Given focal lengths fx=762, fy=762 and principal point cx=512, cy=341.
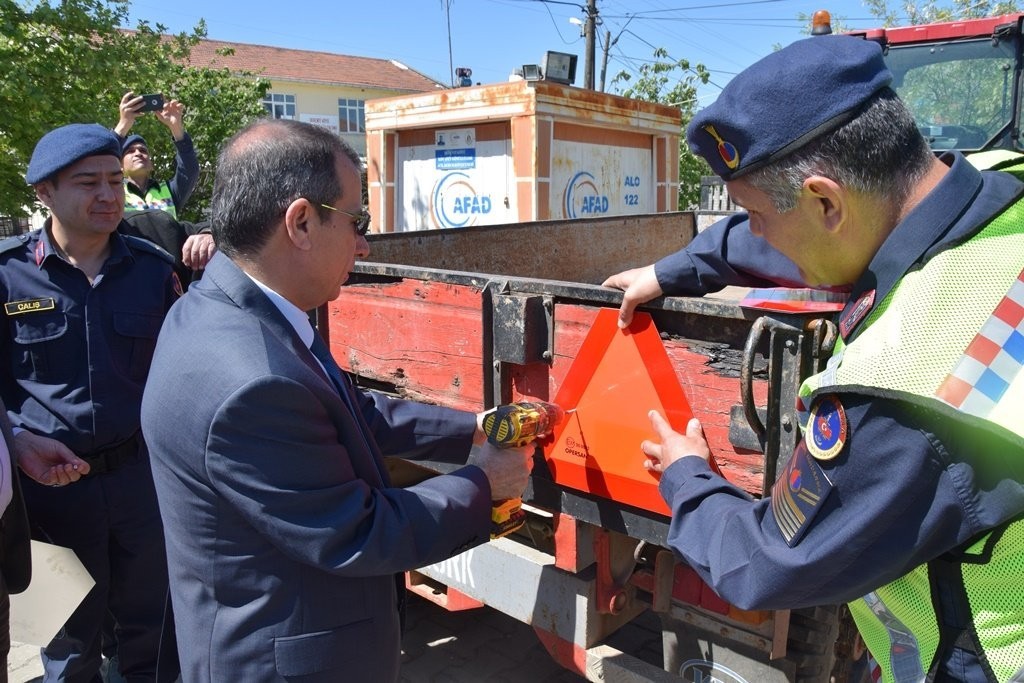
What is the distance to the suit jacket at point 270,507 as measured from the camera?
1.36m

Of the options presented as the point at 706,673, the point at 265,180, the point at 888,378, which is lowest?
the point at 706,673

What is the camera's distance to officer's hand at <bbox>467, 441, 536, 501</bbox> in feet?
5.71

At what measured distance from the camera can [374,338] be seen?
8.40ft

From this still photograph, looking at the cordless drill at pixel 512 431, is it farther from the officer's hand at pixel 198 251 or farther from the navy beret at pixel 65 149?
the navy beret at pixel 65 149

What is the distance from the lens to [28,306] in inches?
104

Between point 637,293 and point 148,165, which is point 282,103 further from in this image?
point 637,293

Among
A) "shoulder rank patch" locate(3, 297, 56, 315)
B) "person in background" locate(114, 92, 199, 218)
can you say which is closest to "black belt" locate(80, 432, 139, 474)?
"shoulder rank patch" locate(3, 297, 56, 315)

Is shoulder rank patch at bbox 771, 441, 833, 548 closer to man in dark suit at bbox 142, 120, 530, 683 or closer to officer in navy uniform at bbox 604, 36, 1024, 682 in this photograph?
officer in navy uniform at bbox 604, 36, 1024, 682

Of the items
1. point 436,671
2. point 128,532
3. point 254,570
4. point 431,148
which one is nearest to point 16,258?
point 128,532

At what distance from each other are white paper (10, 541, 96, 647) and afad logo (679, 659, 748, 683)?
6.15ft

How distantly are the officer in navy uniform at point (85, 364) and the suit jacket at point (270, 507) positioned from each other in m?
1.33

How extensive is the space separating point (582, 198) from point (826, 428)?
7193 mm

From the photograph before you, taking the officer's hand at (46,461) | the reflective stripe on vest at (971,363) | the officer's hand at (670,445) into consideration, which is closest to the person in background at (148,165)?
the officer's hand at (46,461)

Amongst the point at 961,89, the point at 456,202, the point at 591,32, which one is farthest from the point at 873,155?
the point at 591,32
